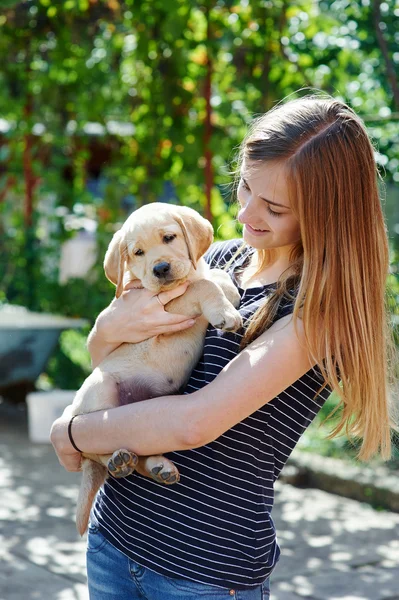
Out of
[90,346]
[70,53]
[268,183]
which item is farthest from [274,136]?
[70,53]

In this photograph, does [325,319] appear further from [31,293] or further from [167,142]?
[31,293]

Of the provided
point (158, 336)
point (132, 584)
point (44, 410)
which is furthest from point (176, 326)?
point (44, 410)

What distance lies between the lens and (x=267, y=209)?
2.06 metres

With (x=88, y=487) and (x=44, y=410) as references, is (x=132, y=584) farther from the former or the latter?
(x=44, y=410)

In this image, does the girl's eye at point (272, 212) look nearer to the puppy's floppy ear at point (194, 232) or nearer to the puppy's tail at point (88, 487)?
the puppy's floppy ear at point (194, 232)

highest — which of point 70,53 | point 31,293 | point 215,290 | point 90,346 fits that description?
point 70,53

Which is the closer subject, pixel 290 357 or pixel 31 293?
pixel 290 357

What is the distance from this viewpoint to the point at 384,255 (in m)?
2.10

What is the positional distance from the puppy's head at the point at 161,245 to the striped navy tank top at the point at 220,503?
36 cm

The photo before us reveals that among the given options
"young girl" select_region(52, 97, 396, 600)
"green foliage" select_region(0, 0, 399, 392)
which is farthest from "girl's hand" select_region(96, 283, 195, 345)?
"green foliage" select_region(0, 0, 399, 392)

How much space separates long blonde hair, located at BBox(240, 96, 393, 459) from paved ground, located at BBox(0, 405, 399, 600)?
2286 mm

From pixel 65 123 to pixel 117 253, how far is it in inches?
241

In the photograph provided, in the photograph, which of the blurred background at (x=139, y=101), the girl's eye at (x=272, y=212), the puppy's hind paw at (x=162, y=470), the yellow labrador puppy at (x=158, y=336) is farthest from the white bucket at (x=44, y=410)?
the girl's eye at (x=272, y=212)

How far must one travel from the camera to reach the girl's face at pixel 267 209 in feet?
6.68
